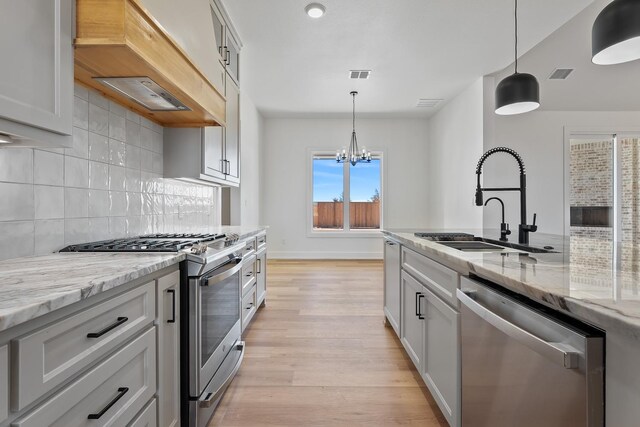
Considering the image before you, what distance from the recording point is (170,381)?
1.38 metres

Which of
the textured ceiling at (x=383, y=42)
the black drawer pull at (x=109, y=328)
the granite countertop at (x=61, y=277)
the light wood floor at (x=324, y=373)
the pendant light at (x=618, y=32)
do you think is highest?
the textured ceiling at (x=383, y=42)

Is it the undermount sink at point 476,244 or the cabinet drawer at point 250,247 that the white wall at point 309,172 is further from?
the undermount sink at point 476,244

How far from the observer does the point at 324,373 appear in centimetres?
217

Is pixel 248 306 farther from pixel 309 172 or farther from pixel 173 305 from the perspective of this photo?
pixel 309 172

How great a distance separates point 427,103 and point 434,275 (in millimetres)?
4856

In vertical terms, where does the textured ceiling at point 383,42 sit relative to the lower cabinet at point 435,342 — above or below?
above

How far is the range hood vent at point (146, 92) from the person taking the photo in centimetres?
161

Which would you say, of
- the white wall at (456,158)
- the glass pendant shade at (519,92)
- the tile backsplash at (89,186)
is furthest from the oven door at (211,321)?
the white wall at (456,158)

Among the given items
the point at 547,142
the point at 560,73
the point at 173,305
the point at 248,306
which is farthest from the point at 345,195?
the point at 173,305

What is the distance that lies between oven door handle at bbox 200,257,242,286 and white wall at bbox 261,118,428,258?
4626mm

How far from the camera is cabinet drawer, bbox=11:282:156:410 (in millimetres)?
688

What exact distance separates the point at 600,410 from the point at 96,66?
201 cm

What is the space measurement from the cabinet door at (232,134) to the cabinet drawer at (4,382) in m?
2.52

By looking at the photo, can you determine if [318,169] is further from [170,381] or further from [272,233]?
[170,381]
